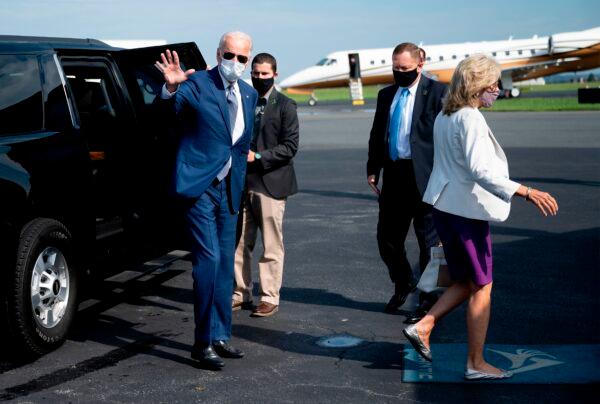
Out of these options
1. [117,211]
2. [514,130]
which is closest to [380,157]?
[117,211]

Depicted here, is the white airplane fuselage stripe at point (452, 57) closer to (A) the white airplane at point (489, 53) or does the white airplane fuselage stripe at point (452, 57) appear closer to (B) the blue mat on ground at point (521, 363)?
(A) the white airplane at point (489, 53)

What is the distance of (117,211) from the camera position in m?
6.48

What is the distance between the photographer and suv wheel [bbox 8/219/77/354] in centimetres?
531

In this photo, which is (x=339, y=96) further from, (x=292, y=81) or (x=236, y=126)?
(x=236, y=126)

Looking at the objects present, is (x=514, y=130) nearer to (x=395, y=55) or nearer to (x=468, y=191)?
(x=395, y=55)

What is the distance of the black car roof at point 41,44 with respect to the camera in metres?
6.02

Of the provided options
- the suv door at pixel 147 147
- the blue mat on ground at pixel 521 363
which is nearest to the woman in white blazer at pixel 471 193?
the blue mat on ground at pixel 521 363

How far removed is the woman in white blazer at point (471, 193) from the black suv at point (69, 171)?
163 cm

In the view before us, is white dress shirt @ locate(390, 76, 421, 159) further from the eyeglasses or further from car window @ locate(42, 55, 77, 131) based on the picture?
car window @ locate(42, 55, 77, 131)

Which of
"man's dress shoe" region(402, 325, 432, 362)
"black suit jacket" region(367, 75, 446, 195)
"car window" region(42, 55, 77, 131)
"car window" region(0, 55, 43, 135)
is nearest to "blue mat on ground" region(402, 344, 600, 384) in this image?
"man's dress shoe" region(402, 325, 432, 362)

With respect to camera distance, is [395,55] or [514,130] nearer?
[395,55]

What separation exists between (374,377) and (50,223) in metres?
2.18

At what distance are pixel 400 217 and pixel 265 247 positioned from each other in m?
1.02

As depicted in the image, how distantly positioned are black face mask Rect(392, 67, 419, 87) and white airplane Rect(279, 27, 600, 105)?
5117 centimetres
